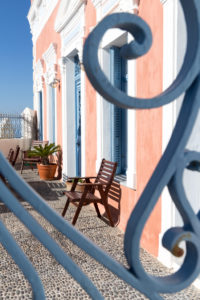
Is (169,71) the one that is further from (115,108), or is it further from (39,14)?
(39,14)

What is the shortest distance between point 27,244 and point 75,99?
4.56 m

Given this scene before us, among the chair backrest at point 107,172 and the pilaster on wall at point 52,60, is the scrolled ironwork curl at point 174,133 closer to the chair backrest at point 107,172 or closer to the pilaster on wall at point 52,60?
the chair backrest at point 107,172

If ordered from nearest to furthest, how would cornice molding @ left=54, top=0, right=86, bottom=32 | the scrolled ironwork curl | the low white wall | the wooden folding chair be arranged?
the scrolled ironwork curl < the wooden folding chair < cornice molding @ left=54, top=0, right=86, bottom=32 < the low white wall

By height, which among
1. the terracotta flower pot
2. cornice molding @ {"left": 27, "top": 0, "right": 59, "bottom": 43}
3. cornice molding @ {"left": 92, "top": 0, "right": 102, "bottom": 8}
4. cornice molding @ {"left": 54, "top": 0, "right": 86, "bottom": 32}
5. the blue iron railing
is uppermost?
cornice molding @ {"left": 27, "top": 0, "right": 59, "bottom": 43}

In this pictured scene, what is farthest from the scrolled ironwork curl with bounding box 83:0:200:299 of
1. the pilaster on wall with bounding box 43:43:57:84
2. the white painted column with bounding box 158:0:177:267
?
the pilaster on wall with bounding box 43:43:57:84

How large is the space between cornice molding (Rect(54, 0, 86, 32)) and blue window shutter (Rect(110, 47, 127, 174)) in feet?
5.37

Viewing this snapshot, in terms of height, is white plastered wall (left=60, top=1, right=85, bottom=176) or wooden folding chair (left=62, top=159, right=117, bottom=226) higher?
white plastered wall (left=60, top=1, right=85, bottom=176)

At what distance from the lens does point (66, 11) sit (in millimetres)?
7410

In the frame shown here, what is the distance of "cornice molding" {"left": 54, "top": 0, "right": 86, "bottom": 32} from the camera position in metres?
6.20

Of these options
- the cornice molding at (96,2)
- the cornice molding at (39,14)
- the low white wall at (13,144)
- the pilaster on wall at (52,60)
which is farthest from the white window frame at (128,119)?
the low white wall at (13,144)

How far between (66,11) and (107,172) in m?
4.60

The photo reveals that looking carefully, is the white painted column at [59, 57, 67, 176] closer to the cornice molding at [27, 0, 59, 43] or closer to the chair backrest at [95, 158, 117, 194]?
the cornice molding at [27, 0, 59, 43]

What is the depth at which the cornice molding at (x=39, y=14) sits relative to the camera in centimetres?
950

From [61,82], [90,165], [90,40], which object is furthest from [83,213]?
[90,40]
